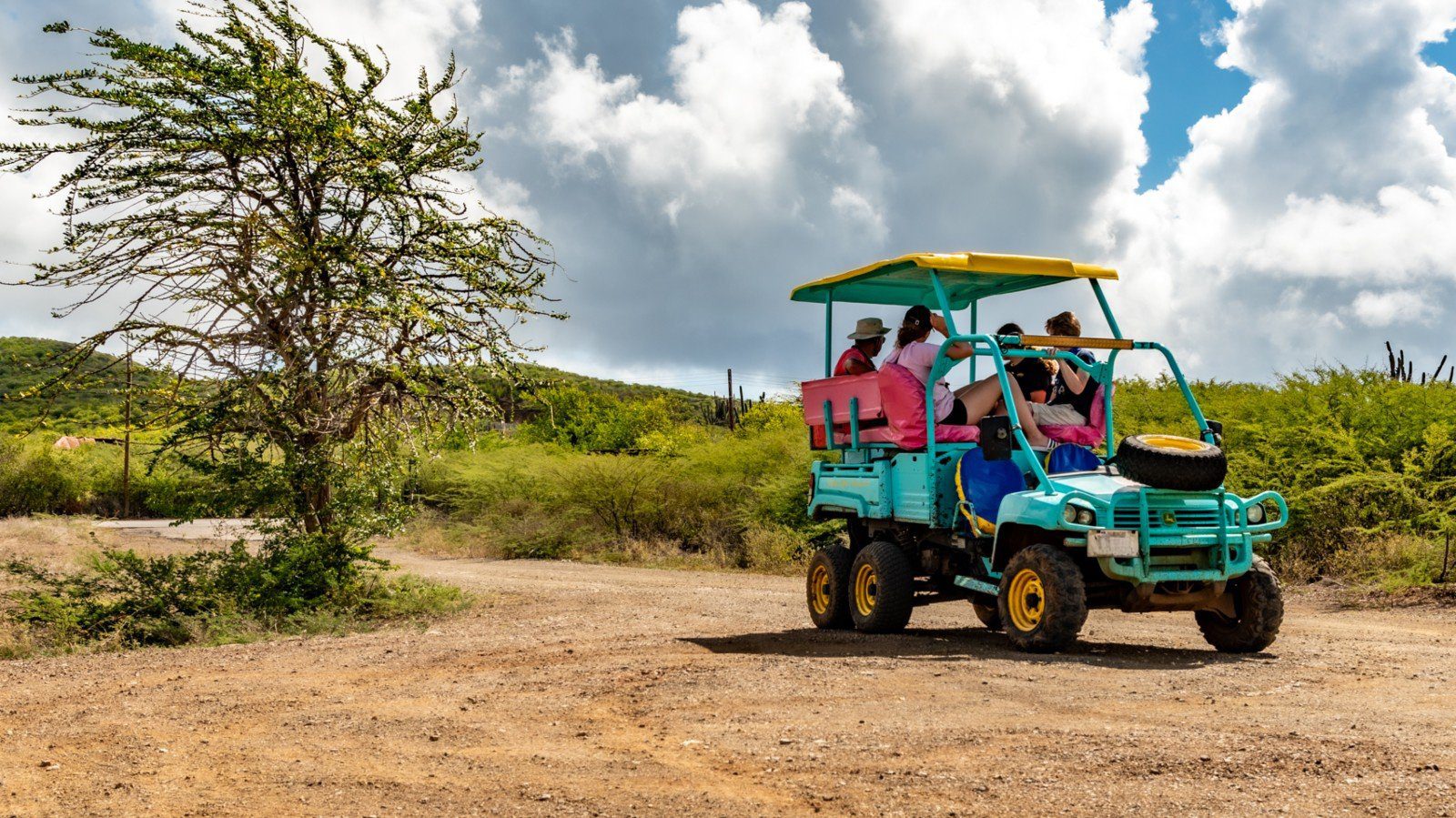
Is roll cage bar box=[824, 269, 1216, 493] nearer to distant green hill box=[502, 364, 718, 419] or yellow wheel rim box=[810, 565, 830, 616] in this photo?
yellow wheel rim box=[810, 565, 830, 616]

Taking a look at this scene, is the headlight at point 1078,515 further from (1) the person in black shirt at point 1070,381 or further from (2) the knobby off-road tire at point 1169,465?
(1) the person in black shirt at point 1070,381

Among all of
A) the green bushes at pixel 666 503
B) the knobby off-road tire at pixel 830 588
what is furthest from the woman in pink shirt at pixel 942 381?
Result: the green bushes at pixel 666 503

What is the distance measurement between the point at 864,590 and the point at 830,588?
1.44 ft

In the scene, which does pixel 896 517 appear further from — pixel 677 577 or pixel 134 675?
pixel 677 577

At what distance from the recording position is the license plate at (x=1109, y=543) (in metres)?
8.95

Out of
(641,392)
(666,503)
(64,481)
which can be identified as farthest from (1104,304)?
(641,392)

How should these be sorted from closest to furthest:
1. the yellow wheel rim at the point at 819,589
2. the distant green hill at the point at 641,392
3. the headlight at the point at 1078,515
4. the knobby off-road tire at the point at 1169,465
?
the headlight at the point at 1078,515 → the knobby off-road tire at the point at 1169,465 → the yellow wheel rim at the point at 819,589 → the distant green hill at the point at 641,392

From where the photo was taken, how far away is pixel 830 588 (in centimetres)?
1177

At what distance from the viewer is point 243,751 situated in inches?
273

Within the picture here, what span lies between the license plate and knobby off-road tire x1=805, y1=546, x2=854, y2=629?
122 inches

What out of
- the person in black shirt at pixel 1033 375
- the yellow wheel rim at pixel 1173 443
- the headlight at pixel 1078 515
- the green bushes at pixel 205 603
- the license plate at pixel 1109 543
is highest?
the person in black shirt at pixel 1033 375

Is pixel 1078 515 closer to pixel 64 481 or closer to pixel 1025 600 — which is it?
pixel 1025 600

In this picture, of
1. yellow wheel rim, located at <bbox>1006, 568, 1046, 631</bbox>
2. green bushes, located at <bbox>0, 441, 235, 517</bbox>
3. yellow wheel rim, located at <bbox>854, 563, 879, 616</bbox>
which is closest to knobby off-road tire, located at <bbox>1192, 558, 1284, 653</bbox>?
yellow wheel rim, located at <bbox>1006, 568, 1046, 631</bbox>

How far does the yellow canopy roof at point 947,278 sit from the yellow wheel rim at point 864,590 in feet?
8.29
